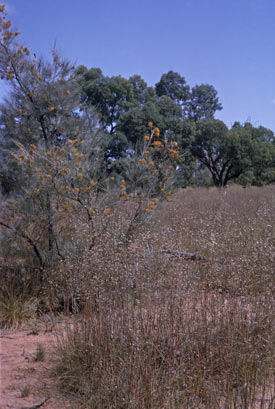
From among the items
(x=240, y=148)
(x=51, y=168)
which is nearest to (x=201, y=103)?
(x=240, y=148)

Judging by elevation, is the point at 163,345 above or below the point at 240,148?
below

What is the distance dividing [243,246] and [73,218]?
2.47 m

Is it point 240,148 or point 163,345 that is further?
point 240,148

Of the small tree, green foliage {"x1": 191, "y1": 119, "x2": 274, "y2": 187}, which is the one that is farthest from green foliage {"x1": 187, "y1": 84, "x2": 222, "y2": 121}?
the small tree

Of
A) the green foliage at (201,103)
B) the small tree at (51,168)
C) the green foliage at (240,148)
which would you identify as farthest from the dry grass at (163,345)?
the green foliage at (201,103)

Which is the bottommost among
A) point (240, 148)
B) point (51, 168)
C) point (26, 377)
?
point (26, 377)

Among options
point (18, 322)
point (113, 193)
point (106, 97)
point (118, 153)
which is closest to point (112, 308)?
point (18, 322)

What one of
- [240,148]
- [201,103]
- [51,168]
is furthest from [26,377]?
[201,103]

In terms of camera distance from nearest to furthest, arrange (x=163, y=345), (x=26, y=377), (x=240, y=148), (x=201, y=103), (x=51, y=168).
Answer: (x=163, y=345)
(x=26, y=377)
(x=51, y=168)
(x=240, y=148)
(x=201, y=103)

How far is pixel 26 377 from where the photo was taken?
11.4 ft

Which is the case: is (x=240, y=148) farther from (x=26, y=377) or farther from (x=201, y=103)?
(x=26, y=377)

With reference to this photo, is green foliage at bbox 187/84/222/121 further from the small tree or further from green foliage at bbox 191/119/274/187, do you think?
the small tree

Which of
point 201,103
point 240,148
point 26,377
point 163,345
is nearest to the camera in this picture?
point 163,345

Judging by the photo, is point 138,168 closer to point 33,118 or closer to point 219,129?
point 33,118
